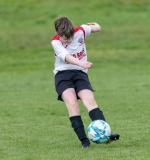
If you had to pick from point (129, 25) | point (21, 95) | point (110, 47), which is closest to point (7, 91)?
point (21, 95)

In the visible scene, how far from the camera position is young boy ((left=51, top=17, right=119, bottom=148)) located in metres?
8.37

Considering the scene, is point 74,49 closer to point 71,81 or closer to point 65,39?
point 65,39

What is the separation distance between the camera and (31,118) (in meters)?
11.7

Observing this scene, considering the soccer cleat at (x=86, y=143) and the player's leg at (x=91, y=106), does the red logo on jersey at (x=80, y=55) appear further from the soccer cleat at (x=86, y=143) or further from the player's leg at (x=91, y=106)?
the soccer cleat at (x=86, y=143)

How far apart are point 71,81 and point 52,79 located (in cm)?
1107

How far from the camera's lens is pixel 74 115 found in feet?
27.6

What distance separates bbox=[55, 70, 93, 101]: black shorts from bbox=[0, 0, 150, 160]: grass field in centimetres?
79

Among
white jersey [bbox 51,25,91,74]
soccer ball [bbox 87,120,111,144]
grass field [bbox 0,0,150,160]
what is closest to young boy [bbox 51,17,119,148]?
white jersey [bbox 51,25,91,74]

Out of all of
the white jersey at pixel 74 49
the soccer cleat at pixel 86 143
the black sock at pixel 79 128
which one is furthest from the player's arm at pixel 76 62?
the soccer cleat at pixel 86 143

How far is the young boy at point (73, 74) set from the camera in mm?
8367

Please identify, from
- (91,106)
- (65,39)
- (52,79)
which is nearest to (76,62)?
(65,39)

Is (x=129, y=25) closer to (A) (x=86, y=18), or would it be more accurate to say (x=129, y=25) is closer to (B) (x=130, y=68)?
(A) (x=86, y=18)

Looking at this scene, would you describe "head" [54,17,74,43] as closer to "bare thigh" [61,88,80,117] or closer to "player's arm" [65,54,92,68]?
"player's arm" [65,54,92,68]

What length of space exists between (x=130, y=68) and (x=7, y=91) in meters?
7.26
